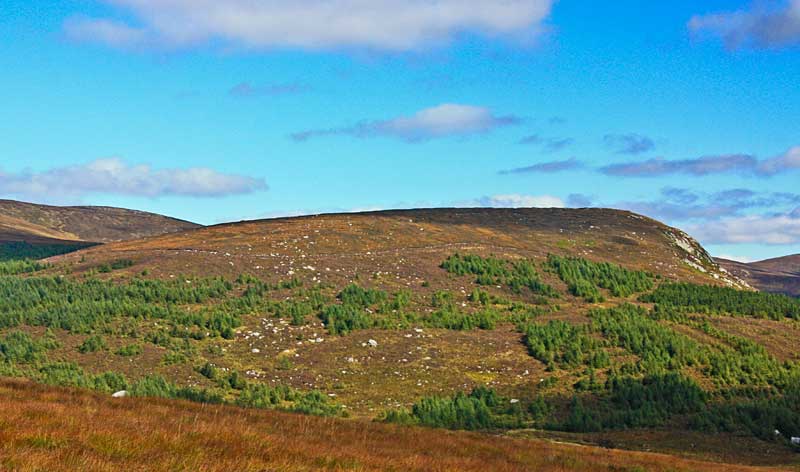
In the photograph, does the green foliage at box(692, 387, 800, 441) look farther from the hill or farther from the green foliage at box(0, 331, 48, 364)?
the green foliage at box(0, 331, 48, 364)

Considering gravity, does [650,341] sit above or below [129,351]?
above

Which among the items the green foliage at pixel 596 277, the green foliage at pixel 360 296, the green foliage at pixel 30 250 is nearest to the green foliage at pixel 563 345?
the green foliage at pixel 360 296

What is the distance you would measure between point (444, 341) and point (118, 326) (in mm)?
22824

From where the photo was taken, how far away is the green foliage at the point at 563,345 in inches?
2090

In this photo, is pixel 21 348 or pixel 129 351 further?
pixel 129 351

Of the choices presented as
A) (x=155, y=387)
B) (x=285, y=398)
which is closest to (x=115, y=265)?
(x=155, y=387)

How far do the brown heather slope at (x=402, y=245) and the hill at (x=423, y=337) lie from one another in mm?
423

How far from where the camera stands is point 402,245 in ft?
265

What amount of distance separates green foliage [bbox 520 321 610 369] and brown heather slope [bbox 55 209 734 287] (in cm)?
1441

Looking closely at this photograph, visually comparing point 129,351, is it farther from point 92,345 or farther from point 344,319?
point 344,319

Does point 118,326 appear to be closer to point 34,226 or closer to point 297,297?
point 297,297

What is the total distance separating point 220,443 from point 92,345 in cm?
3694

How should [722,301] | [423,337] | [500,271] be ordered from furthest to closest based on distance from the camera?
[722,301] < [500,271] < [423,337]

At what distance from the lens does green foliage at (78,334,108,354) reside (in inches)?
1860
